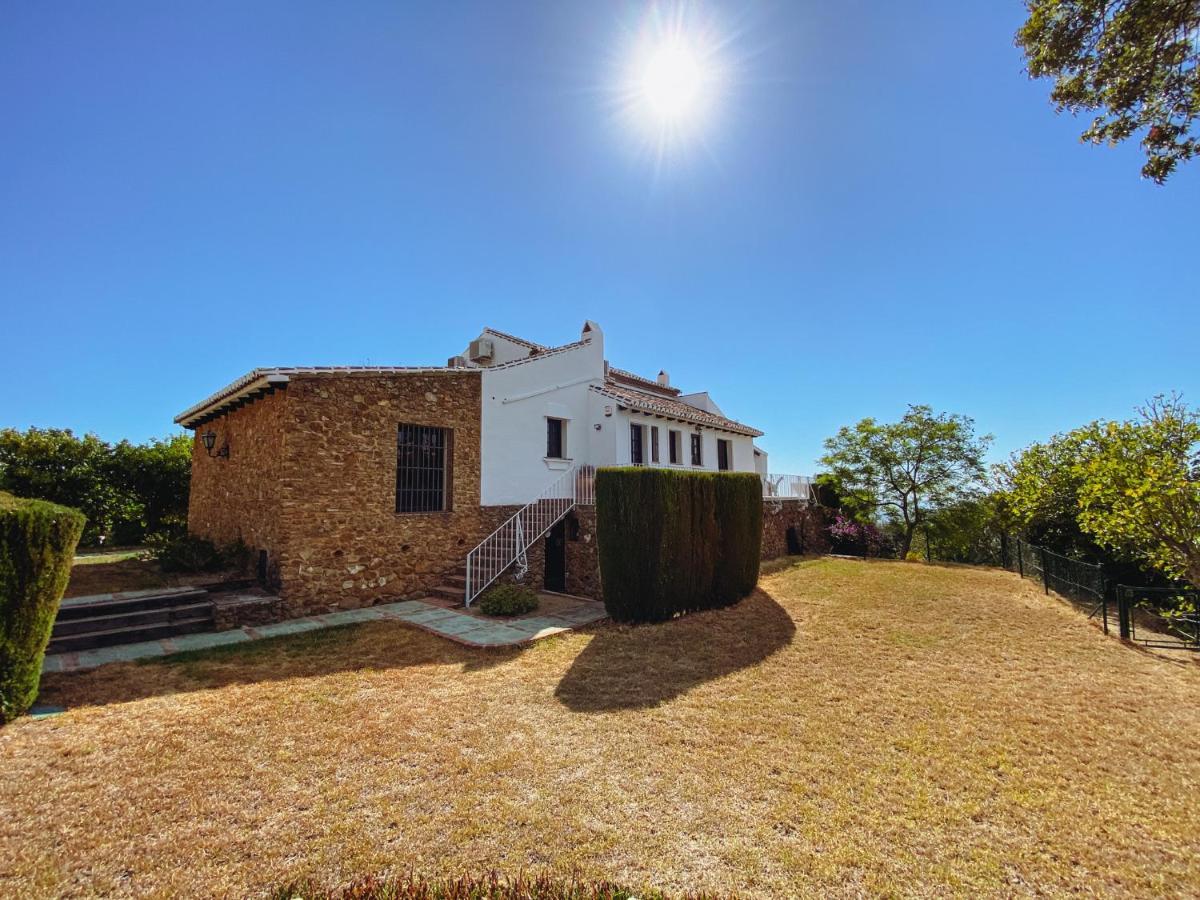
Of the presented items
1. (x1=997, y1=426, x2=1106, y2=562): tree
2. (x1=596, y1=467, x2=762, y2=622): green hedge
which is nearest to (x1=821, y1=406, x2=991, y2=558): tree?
(x1=997, y1=426, x2=1106, y2=562): tree

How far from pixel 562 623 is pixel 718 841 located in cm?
613

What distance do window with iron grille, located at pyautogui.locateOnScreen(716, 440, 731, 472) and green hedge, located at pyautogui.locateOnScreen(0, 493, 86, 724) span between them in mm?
18228

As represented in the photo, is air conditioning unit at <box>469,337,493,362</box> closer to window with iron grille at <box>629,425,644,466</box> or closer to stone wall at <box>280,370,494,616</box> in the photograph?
stone wall at <box>280,370,494,616</box>

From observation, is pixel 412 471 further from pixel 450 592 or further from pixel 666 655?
pixel 666 655

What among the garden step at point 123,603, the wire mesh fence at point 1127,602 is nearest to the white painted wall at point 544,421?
the garden step at point 123,603

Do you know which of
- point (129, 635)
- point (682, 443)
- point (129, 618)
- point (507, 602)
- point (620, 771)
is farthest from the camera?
point (682, 443)

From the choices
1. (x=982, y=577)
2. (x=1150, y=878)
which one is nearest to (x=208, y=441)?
(x=1150, y=878)

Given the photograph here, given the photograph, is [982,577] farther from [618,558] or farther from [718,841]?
[718,841]

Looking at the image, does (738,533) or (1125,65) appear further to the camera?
(738,533)

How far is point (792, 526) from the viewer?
20250 millimetres

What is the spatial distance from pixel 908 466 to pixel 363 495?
20.7 meters

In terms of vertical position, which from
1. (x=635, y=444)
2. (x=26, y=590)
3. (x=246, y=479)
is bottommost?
(x=26, y=590)

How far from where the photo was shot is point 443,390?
463 inches

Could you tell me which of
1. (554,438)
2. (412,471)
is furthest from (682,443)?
(412,471)
